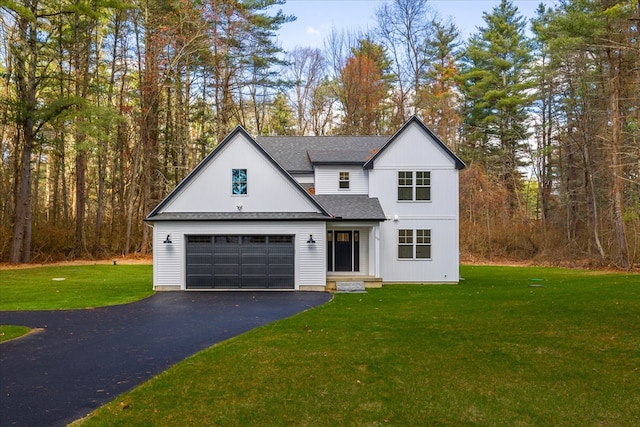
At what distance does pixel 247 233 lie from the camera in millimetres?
17312

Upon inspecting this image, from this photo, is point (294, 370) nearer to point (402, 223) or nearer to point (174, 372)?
point (174, 372)

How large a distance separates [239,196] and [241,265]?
8.93 feet

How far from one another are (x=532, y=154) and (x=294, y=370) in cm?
3428

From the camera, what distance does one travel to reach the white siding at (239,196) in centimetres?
1772

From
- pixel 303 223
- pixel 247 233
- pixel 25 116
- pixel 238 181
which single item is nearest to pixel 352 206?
pixel 303 223

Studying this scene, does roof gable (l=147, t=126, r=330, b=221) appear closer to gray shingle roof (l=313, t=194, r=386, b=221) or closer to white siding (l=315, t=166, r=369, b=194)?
gray shingle roof (l=313, t=194, r=386, b=221)

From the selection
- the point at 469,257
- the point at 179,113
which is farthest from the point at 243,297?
the point at 179,113

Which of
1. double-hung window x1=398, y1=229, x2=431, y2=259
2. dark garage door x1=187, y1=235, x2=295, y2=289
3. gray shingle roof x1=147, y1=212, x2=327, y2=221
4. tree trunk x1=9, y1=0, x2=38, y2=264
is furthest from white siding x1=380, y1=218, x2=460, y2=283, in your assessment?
tree trunk x1=9, y1=0, x2=38, y2=264

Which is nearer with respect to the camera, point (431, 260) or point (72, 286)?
point (72, 286)

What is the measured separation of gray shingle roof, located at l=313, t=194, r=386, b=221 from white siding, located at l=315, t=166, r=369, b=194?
0.25 meters

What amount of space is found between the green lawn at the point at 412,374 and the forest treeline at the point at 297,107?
17140 mm

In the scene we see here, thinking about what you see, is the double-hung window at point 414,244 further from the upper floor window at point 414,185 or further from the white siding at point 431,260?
the upper floor window at point 414,185

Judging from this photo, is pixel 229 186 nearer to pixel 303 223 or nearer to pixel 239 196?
pixel 239 196

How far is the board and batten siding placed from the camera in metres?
17.2
